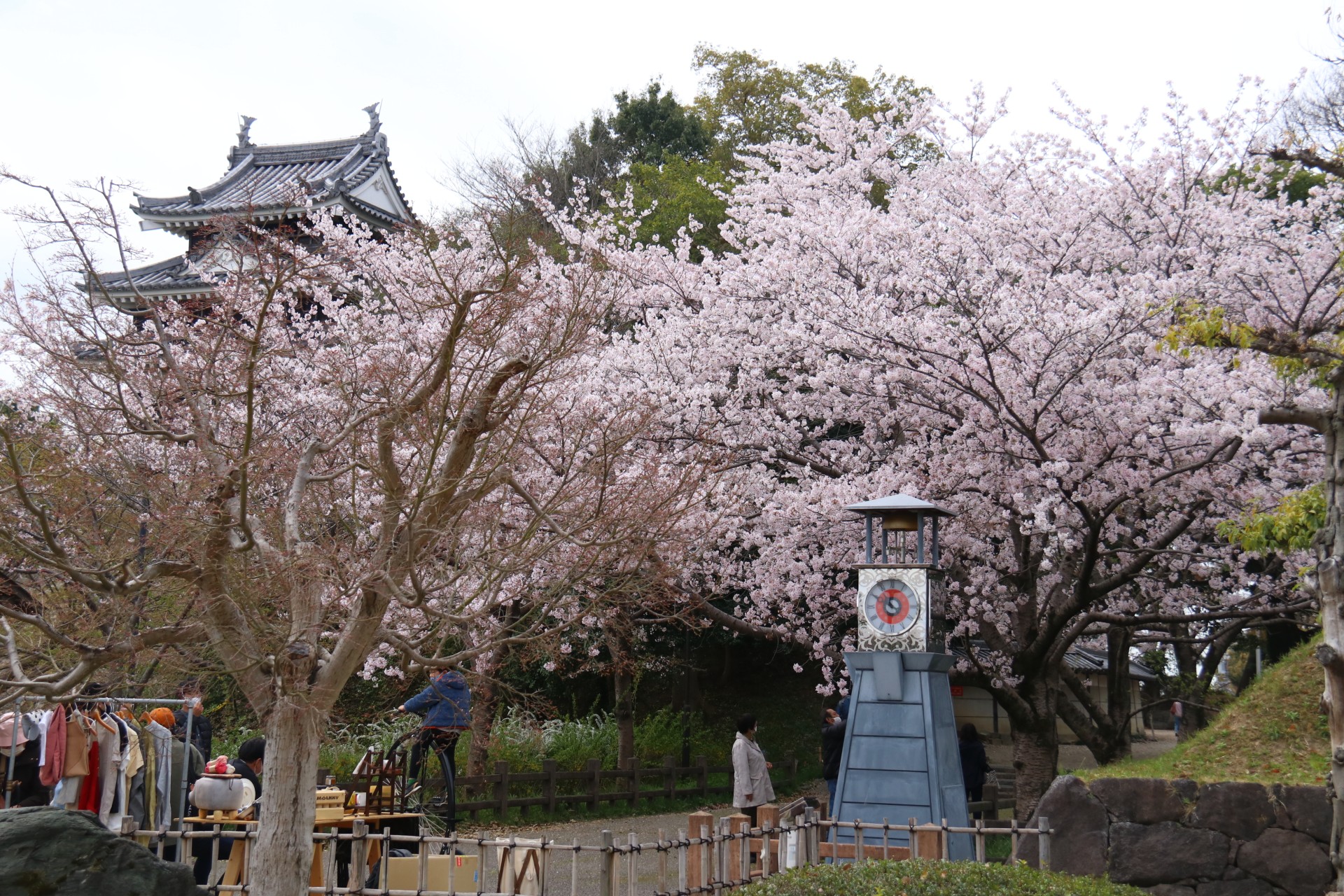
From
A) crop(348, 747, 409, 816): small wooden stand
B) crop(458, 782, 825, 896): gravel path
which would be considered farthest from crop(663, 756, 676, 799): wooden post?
crop(348, 747, 409, 816): small wooden stand

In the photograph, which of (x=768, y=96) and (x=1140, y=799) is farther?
(x=768, y=96)

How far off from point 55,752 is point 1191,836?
795cm

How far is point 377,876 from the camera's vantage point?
26.3 feet

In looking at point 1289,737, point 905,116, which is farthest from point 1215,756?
point 905,116

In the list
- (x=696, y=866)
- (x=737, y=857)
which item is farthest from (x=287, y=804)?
(x=737, y=857)

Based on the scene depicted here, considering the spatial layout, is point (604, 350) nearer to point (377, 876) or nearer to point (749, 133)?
point (377, 876)

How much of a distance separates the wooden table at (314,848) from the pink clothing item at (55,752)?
3.57ft

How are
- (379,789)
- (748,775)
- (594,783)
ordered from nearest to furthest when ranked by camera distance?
(379,789)
(748,775)
(594,783)

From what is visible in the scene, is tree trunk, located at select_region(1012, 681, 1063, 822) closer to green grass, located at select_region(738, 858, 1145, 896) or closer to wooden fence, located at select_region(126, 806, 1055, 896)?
wooden fence, located at select_region(126, 806, 1055, 896)

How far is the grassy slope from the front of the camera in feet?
23.0

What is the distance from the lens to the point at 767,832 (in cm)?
695

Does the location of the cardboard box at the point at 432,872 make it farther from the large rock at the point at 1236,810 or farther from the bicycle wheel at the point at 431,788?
the large rock at the point at 1236,810

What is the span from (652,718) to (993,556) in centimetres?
820

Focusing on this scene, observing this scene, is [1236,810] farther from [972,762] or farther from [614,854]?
[972,762]
